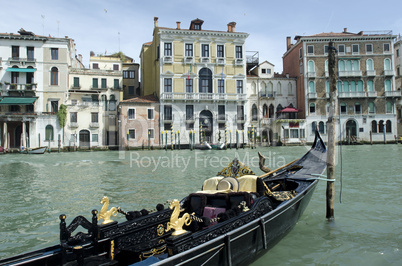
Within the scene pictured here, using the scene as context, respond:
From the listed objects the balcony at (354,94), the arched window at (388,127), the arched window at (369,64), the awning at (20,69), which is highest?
the arched window at (369,64)

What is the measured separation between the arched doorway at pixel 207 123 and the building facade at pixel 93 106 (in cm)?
770

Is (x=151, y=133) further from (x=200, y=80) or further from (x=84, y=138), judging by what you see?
(x=200, y=80)

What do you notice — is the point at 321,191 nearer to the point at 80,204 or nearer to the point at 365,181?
the point at 365,181

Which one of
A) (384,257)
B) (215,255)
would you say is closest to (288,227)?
(384,257)

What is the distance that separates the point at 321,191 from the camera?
8227 millimetres

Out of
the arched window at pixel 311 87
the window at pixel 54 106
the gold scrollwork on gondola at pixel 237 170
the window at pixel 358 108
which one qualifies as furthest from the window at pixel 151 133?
the gold scrollwork on gondola at pixel 237 170

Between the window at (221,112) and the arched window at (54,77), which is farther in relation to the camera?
the window at (221,112)

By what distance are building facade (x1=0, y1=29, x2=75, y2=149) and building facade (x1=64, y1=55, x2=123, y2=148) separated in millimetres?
1000

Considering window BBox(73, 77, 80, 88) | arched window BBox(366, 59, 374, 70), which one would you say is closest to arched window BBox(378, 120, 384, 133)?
arched window BBox(366, 59, 374, 70)

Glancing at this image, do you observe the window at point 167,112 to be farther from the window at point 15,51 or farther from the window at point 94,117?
the window at point 15,51

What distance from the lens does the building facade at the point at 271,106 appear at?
3017 centimetres

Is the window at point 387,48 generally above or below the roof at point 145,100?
above

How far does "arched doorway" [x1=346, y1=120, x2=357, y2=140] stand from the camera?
3027cm

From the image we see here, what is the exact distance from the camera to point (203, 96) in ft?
92.4
